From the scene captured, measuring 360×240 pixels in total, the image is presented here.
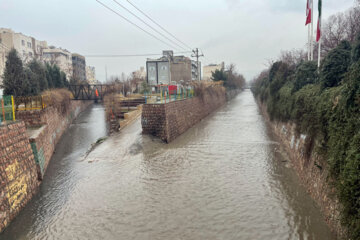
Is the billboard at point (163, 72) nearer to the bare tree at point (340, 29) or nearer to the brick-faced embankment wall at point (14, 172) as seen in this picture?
the bare tree at point (340, 29)

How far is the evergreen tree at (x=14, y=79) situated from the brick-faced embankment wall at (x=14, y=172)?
12.5 meters

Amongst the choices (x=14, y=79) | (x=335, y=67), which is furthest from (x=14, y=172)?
(x=14, y=79)

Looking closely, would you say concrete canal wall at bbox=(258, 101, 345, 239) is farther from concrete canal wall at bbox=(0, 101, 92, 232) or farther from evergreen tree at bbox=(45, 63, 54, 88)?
evergreen tree at bbox=(45, 63, 54, 88)

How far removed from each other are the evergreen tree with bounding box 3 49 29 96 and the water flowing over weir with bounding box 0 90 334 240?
8.53m

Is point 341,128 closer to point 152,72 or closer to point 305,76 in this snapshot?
point 305,76

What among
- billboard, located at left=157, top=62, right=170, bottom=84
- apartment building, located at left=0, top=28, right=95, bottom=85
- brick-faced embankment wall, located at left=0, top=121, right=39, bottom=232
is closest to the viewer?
brick-faced embankment wall, located at left=0, top=121, right=39, bottom=232

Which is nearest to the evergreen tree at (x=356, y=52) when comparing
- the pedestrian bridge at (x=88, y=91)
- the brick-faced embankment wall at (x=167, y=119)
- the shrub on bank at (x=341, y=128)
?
the shrub on bank at (x=341, y=128)

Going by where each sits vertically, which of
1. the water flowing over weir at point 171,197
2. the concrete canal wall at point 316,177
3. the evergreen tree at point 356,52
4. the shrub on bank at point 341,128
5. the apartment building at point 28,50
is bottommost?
the water flowing over weir at point 171,197

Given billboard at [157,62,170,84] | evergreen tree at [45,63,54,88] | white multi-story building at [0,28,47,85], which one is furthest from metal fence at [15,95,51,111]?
billboard at [157,62,170,84]

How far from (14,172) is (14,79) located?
14739mm

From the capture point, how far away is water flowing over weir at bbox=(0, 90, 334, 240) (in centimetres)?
660

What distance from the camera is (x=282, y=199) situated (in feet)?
26.1

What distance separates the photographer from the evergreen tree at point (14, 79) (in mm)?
19219

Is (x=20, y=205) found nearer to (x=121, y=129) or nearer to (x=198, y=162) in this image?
(x=198, y=162)
